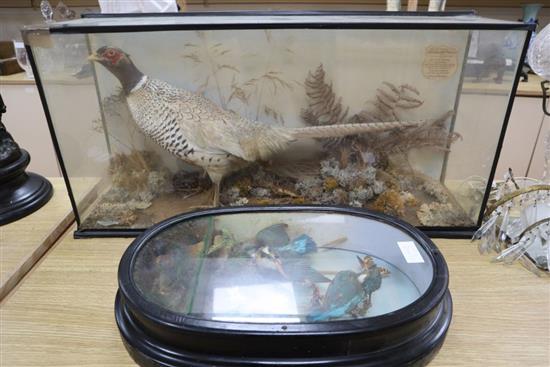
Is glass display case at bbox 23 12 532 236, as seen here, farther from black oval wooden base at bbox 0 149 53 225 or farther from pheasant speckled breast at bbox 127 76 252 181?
black oval wooden base at bbox 0 149 53 225

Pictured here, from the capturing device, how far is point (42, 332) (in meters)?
0.62

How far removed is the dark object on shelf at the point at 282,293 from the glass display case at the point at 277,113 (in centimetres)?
17

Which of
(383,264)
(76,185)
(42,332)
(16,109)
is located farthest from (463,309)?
(16,109)

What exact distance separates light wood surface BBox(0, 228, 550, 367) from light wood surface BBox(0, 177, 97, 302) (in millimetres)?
21

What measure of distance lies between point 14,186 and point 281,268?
2.14 feet

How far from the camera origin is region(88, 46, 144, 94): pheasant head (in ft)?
2.64

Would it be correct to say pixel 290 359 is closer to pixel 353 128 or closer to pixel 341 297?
pixel 341 297

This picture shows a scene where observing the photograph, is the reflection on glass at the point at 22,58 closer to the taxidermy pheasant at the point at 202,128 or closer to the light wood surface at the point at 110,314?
the taxidermy pheasant at the point at 202,128

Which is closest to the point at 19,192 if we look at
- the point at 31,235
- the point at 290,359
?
the point at 31,235

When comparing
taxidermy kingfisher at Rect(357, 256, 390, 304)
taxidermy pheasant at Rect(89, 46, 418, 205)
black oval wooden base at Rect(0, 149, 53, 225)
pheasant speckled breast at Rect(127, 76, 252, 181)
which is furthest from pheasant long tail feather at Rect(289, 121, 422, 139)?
black oval wooden base at Rect(0, 149, 53, 225)

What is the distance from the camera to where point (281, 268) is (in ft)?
2.27

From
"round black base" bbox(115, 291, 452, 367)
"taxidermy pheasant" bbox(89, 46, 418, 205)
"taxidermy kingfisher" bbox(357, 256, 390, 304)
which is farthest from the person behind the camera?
"taxidermy pheasant" bbox(89, 46, 418, 205)

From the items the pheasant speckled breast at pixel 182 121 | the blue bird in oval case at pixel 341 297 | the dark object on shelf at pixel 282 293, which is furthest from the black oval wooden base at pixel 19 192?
the blue bird in oval case at pixel 341 297

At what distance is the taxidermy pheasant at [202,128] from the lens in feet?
2.81
